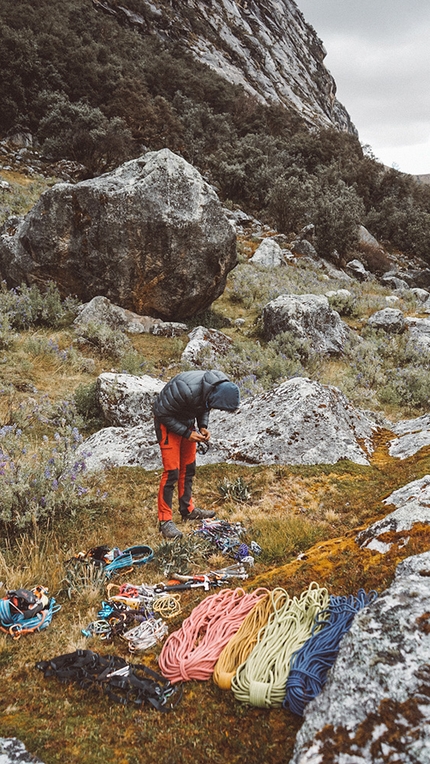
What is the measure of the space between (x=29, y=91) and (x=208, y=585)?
2883cm

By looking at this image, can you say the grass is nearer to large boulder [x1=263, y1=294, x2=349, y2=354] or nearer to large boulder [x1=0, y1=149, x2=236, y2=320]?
large boulder [x1=0, y1=149, x2=236, y2=320]

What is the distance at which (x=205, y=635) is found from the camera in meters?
2.54

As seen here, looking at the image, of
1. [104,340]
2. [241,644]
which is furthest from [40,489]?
[104,340]

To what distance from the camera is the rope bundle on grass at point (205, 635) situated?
230 centimetres

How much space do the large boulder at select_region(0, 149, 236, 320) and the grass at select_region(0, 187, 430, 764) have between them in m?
3.66

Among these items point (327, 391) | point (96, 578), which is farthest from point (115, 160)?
point (96, 578)

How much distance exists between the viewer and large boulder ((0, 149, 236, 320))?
1089 cm

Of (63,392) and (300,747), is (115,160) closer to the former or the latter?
(63,392)

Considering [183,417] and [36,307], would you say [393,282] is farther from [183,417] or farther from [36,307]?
[183,417]

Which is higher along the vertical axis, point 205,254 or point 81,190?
point 81,190

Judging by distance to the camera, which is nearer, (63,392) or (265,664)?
(265,664)

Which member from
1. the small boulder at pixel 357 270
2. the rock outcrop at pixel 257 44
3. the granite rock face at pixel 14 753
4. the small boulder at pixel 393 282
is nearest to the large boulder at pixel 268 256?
the small boulder at pixel 357 270

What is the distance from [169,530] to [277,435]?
7.55ft

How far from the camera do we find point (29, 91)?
23562 mm
